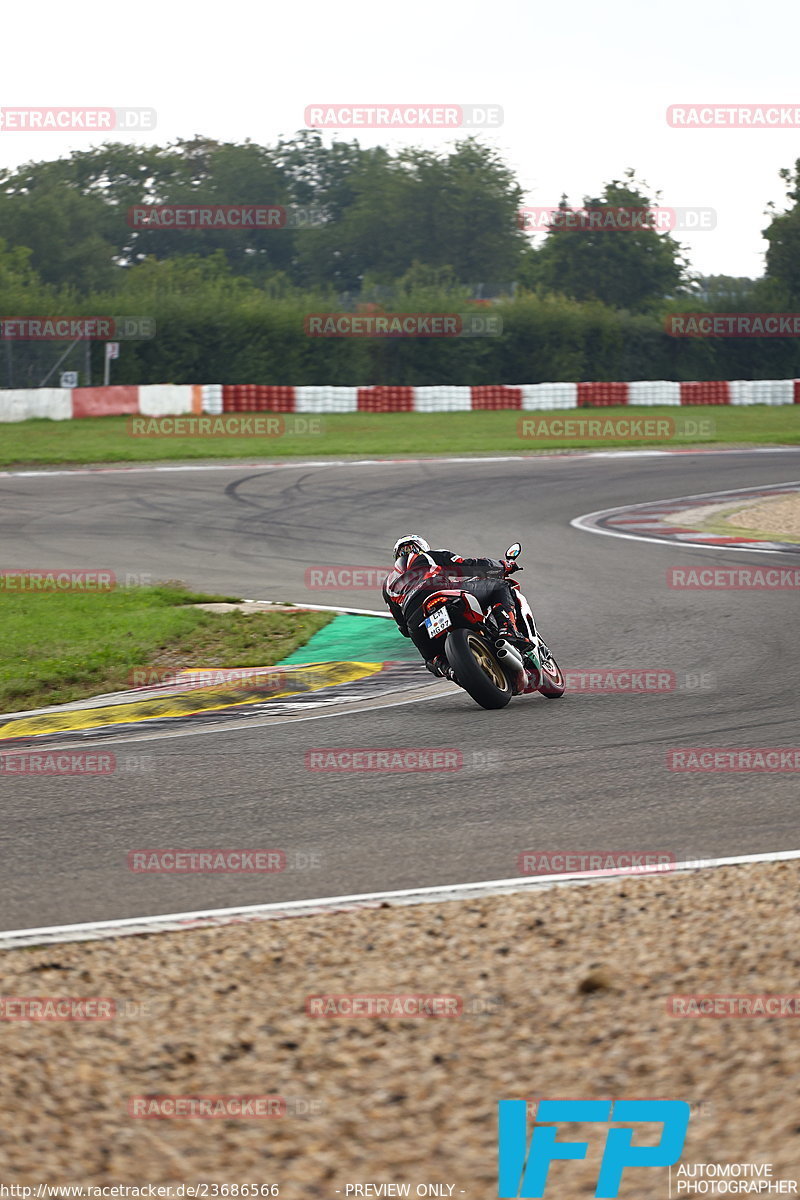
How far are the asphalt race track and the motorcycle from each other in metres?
0.18

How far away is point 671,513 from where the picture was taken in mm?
21625

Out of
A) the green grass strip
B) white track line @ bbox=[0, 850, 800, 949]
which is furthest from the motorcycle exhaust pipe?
white track line @ bbox=[0, 850, 800, 949]

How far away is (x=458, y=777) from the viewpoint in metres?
7.74

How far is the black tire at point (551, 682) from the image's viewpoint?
9867mm

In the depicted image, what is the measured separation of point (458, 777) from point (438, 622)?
1817 millimetres

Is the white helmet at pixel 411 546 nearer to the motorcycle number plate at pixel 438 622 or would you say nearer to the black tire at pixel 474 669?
the motorcycle number plate at pixel 438 622

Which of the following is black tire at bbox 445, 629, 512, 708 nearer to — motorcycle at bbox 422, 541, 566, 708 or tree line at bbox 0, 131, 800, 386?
motorcycle at bbox 422, 541, 566, 708

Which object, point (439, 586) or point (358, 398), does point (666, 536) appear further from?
point (358, 398)

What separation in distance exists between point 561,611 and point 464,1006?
911 cm

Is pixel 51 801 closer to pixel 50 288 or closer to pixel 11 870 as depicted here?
pixel 11 870

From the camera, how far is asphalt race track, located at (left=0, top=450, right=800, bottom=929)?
20.3ft

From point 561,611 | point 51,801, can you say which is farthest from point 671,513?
point 51,801

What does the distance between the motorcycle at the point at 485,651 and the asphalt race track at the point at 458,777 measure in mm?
183

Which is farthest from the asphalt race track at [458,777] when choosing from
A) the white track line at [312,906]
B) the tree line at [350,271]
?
the tree line at [350,271]
